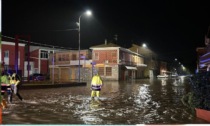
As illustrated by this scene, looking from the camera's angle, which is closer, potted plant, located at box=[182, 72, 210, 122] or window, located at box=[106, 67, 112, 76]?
potted plant, located at box=[182, 72, 210, 122]

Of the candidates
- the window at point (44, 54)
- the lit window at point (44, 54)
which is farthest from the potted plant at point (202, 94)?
the window at point (44, 54)

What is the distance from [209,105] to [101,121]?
139 inches

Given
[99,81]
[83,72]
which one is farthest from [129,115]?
[83,72]

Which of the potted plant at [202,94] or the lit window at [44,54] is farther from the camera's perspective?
the lit window at [44,54]

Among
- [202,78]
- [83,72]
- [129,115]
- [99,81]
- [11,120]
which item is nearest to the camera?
[11,120]

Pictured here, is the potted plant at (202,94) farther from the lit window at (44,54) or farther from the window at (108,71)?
the lit window at (44,54)

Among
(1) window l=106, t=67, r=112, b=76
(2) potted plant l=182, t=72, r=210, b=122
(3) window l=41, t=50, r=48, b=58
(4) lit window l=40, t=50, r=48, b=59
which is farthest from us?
(3) window l=41, t=50, r=48, b=58

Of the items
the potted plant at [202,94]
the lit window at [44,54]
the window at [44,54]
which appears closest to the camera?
the potted plant at [202,94]

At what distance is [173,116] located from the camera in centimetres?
1127

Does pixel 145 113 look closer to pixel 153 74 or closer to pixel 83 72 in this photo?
pixel 83 72

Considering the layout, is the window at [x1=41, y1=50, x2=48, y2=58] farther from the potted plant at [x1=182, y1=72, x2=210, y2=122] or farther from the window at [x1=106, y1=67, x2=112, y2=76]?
the potted plant at [x1=182, y1=72, x2=210, y2=122]

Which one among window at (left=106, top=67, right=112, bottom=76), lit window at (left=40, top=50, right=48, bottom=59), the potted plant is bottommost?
the potted plant

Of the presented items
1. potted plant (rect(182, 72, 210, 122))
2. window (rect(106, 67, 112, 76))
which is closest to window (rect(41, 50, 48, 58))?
window (rect(106, 67, 112, 76))

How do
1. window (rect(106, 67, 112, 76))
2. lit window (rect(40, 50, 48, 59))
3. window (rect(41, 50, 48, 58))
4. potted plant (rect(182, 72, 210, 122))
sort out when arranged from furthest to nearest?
window (rect(41, 50, 48, 58)) → lit window (rect(40, 50, 48, 59)) → window (rect(106, 67, 112, 76)) → potted plant (rect(182, 72, 210, 122))
